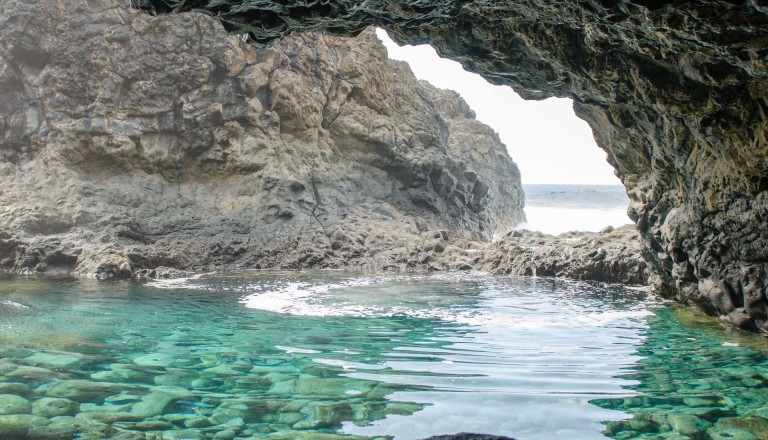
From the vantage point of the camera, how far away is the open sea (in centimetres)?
346

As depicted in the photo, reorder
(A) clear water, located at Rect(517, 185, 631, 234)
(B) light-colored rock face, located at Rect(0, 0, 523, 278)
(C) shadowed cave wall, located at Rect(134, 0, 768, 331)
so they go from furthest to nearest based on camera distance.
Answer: (A) clear water, located at Rect(517, 185, 631, 234) → (B) light-colored rock face, located at Rect(0, 0, 523, 278) → (C) shadowed cave wall, located at Rect(134, 0, 768, 331)

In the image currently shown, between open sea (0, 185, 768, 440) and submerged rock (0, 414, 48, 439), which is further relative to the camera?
open sea (0, 185, 768, 440)

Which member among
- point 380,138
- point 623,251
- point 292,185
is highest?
point 380,138

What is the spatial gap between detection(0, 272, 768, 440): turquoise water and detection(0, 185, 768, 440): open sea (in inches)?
0.7

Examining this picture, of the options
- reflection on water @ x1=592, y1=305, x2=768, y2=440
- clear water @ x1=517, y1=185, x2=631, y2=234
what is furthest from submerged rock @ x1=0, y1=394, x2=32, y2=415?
clear water @ x1=517, y1=185, x2=631, y2=234

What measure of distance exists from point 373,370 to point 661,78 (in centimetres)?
377

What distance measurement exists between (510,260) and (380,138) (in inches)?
277

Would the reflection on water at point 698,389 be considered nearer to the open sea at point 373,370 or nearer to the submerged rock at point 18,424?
the open sea at point 373,370

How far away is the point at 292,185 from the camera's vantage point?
16609 millimetres

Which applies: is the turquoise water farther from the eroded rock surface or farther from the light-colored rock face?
the light-colored rock face

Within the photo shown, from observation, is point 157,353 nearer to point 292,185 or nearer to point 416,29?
point 416,29

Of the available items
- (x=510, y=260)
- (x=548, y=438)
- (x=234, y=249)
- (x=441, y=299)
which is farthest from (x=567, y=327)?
(x=234, y=249)

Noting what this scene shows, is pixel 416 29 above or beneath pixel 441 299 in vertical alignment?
above

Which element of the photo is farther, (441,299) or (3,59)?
(3,59)
